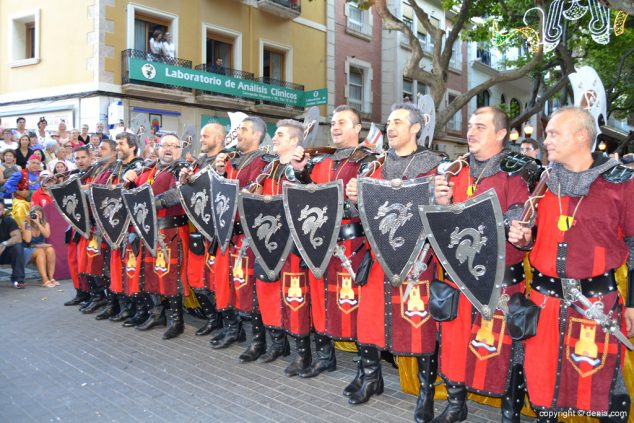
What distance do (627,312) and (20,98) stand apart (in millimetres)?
16274

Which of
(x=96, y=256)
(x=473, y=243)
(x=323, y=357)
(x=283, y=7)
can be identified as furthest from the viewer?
(x=283, y=7)

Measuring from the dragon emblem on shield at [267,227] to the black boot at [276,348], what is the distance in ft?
2.64

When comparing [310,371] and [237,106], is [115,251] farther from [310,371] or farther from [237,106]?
[237,106]

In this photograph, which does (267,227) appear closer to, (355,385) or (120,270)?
(355,385)

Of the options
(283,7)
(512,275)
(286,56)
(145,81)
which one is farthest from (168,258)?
(286,56)

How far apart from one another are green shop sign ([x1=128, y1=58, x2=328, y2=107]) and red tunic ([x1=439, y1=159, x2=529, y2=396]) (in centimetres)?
1245

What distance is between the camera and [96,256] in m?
6.39

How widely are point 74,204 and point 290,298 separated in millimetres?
3336

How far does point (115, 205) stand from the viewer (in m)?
5.85

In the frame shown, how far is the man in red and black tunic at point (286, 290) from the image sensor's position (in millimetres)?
4371

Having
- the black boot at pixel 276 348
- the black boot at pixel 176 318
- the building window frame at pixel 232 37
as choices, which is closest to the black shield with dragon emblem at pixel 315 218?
the black boot at pixel 276 348

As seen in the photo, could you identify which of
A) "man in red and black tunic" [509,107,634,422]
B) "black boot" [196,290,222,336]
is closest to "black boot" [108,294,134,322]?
"black boot" [196,290,222,336]

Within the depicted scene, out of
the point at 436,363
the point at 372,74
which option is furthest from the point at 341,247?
the point at 372,74

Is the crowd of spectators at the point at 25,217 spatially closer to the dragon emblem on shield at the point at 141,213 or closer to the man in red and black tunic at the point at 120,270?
the man in red and black tunic at the point at 120,270
